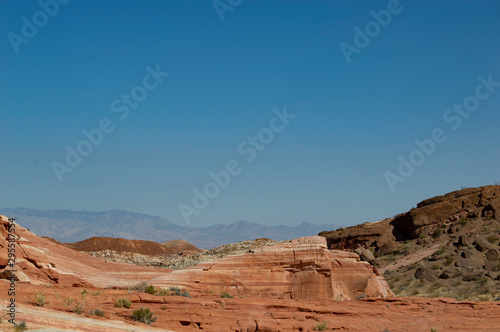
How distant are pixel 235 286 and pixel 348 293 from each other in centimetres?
464

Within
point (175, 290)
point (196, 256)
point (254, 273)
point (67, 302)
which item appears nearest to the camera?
point (67, 302)

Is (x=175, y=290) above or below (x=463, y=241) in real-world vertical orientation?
below

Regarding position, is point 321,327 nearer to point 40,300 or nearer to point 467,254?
point 40,300

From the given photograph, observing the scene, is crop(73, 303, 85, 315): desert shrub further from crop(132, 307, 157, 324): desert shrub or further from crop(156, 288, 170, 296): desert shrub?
crop(156, 288, 170, 296): desert shrub

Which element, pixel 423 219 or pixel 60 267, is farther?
pixel 423 219

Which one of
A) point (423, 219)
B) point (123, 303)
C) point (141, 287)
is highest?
point (423, 219)

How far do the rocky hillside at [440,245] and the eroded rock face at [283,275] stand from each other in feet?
39.7

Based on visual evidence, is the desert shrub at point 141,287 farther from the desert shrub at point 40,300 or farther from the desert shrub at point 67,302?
the desert shrub at point 40,300

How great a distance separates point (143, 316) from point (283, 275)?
767 cm

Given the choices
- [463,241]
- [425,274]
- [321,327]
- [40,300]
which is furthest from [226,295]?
[463,241]

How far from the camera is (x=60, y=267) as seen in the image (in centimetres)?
1867

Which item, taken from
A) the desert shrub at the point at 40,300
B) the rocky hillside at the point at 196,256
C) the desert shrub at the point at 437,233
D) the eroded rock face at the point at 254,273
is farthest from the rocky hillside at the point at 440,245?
the desert shrub at the point at 40,300

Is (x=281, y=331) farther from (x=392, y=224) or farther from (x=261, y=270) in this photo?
(x=392, y=224)

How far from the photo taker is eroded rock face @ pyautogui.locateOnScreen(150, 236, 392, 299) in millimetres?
19547
